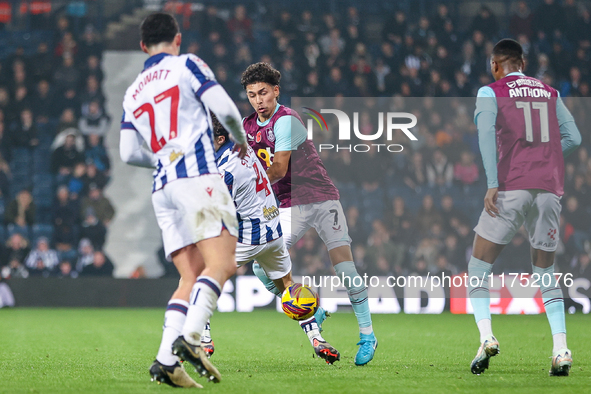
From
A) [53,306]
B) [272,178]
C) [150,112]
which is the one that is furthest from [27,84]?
[150,112]

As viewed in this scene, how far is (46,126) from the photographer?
15812mm

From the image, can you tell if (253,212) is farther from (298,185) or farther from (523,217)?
(523,217)

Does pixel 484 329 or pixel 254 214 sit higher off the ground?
pixel 254 214

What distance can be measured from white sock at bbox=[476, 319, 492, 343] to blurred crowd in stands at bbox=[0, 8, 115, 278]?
10.2 metres

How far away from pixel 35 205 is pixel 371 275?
24.3 feet

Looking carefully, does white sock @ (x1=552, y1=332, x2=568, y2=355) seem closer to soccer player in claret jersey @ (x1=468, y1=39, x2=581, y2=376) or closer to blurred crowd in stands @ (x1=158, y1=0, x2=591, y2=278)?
soccer player in claret jersey @ (x1=468, y1=39, x2=581, y2=376)

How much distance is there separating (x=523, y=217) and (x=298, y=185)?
2.00 m

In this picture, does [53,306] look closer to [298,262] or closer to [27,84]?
[298,262]

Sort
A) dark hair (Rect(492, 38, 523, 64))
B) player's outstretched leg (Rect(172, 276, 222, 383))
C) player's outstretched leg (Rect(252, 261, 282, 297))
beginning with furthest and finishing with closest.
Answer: player's outstretched leg (Rect(252, 261, 282, 297))
dark hair (Rect(492, 38, 523, 64))
player's outstretched leg (Rect(172, 276, 222, 383))

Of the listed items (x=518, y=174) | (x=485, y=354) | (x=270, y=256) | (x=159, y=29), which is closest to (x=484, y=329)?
(x=485, y=354)

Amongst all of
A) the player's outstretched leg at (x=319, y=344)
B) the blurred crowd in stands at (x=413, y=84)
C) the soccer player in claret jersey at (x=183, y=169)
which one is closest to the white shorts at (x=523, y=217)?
the player's outstretched leg at (x=319, y=344)

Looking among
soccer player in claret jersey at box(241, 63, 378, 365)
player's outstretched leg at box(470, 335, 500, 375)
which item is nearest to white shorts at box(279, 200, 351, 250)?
soccer player in claret jersey at box(241, 63, 378, 365)

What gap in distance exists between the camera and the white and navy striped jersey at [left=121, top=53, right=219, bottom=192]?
4238mm

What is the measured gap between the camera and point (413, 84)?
1540 cm
